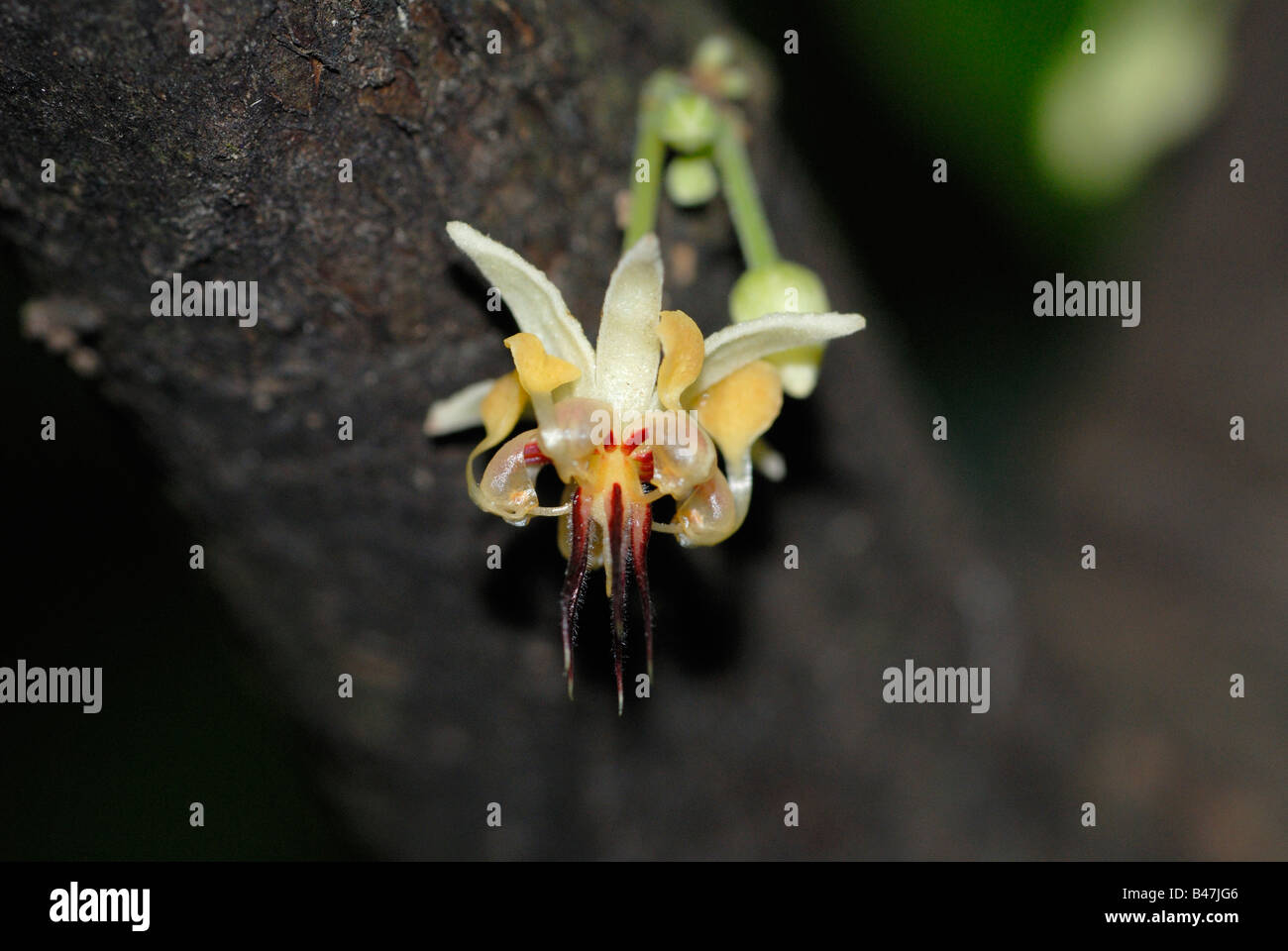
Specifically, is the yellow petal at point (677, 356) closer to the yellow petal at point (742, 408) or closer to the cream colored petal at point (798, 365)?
the yellow petal at point (742, 408)

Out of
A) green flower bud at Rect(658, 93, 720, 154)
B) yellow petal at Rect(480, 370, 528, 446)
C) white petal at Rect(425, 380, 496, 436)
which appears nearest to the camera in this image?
yellow petal at Rect(480, 370, 528, 446)

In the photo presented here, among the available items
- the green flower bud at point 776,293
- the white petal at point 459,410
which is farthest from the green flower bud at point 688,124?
the white petal at point 459,410

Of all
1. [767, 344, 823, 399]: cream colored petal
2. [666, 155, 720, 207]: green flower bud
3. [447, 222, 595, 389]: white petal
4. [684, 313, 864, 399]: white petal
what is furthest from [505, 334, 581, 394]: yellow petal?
[666, 155, 720, 207]: green flower bud

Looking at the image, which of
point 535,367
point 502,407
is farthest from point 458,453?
point 535,367

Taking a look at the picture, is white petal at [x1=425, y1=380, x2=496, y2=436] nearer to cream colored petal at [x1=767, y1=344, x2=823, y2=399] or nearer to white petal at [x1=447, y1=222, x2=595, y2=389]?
white petal at [x1=447, y1=222, x2=595, y2=389]

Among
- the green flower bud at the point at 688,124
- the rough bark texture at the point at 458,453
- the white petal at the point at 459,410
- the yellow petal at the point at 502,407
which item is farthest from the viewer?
the green flower bud at the point at 688,124
